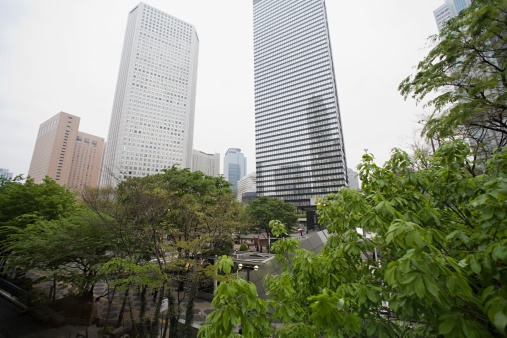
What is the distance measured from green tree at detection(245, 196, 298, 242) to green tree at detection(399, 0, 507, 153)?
31001 mm

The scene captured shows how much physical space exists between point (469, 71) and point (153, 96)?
123 metres

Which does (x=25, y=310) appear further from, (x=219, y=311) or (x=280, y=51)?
(x=280, y=51)

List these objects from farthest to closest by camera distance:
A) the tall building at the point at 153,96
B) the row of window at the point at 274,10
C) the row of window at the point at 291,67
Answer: the row of window at the point at 274,10
the tall building at the point at 153,96
the row of window at the point at 291,67

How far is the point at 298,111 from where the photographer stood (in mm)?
98000

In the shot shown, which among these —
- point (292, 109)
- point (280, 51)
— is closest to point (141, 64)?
point (280, 51)

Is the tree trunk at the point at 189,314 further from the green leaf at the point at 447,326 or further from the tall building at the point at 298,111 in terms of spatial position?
the tall building at the point at 298,111

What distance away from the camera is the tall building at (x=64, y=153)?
400 ft

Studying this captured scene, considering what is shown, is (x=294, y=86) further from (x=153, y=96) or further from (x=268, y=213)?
(x=268, y=213)

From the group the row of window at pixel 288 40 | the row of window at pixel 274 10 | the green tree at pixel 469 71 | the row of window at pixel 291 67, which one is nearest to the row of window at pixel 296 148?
the row of window at pixel 291 67

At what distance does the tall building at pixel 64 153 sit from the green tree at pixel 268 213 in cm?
11401

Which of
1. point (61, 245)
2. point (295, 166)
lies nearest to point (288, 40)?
point (295, 166)

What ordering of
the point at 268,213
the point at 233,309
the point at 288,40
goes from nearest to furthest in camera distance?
the point at 233,309, the point at 268,213, the point at 288,40

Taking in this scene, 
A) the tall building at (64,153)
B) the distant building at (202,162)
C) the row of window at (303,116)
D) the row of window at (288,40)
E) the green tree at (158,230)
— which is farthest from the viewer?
the distant building at (202,162)

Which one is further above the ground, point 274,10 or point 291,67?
point 274,10
